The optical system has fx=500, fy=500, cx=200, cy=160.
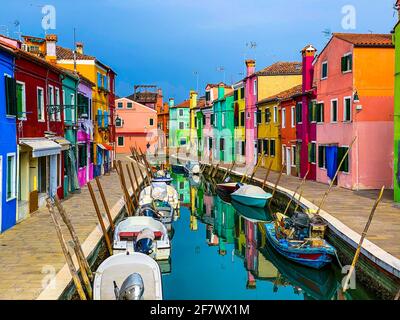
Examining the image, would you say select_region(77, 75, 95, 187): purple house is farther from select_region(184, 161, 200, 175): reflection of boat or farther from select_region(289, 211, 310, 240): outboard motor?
select_region(289, 211, 310, 240): outboard motor

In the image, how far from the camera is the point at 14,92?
57.2 ft

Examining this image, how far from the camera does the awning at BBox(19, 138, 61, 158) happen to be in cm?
1908

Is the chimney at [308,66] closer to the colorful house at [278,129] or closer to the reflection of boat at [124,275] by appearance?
the colorful house at [278,129]

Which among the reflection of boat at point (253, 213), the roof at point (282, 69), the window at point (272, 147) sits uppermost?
the roof at point (282, 69)

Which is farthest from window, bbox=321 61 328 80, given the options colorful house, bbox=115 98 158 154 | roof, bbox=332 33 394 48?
colorful house, bbox=115 98 158 154

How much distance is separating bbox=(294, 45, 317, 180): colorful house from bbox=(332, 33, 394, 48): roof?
4.48 metres

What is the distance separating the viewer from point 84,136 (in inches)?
1280

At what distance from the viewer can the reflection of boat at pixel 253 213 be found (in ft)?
84.8

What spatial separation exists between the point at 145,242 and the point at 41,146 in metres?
6.76

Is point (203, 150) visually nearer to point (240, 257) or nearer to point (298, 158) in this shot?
point (298, 158)

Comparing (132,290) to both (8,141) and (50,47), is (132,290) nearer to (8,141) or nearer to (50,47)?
(8,141)

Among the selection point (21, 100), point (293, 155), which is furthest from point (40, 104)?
point (293, 155)

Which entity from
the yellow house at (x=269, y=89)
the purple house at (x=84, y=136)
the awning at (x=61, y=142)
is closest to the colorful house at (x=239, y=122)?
the yellow house at (x=269, y=89)

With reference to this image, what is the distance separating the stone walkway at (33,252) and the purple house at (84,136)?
9.17 meters
